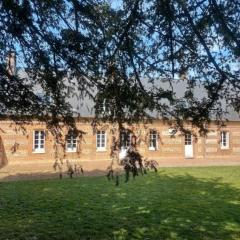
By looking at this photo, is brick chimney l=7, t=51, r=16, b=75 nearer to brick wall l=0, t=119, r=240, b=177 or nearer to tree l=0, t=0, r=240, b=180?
tree l=0, t=0, r=240, b=180

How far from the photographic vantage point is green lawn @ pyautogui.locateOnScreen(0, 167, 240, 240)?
27.1 ft

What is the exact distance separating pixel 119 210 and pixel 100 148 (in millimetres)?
18575

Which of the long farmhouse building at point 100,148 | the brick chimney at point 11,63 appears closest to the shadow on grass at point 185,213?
the long farmhouse building at point 100,148

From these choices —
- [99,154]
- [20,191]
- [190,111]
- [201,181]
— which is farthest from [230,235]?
[99,154]

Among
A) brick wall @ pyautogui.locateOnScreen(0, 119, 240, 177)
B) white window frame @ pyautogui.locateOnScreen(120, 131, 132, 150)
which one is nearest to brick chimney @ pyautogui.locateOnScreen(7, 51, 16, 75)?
white window frame @ pyautogui.locateOnScreen(120, 131, 132, 150)

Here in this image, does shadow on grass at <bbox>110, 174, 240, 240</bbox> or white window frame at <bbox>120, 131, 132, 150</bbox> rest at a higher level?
white window frame at <bbox>120, 131, 132, 150</bbox>

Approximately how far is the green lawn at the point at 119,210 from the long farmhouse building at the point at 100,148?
1.31m

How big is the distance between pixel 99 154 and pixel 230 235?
20.9 metres

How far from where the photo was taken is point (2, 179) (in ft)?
59.0

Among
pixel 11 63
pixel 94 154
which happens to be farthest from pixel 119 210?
pixel 94 154

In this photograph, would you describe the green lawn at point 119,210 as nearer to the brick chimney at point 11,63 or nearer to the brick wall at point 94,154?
the brick chimney at point 11,63

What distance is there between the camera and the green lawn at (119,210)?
8273 millimetres

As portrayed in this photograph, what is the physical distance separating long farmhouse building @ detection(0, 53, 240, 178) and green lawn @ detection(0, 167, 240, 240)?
4.30 ft

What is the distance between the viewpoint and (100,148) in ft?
94.9
